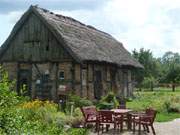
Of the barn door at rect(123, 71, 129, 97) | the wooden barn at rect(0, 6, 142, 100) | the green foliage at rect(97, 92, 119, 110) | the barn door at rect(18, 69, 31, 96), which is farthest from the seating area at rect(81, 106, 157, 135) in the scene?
the barn door at rect(123, 71, 129, 97)

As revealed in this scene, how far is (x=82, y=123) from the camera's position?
1895 centimetres

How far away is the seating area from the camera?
17.0 m

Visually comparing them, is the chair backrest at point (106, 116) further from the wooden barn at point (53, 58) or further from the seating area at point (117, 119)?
the wooden barn at point (53, 58)

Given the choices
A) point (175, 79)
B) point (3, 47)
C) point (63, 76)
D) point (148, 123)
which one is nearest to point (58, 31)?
point (63, 76)

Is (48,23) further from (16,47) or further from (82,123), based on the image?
(82,123)

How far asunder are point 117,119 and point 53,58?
12014mm

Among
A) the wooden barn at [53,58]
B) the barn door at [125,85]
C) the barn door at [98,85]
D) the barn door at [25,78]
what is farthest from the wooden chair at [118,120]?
the barn door at [125,85]

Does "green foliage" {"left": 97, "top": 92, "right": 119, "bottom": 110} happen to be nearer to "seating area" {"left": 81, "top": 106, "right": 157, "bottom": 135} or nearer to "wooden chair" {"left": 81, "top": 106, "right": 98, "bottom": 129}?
"seating area" {"left": 81, "top": 106, "right": 157, "bottom": 135}

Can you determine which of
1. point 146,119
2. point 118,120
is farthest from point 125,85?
point 146,119

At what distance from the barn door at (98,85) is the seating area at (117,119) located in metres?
12.3

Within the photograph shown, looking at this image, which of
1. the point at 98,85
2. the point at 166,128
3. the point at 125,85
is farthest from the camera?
the point at 125,85

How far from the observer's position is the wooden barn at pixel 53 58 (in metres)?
28.4

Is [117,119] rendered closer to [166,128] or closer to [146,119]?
[146,119]

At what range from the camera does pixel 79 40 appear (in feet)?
97.8
